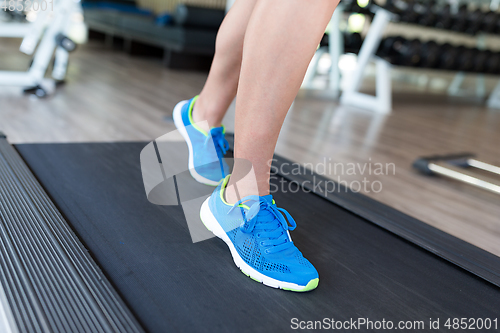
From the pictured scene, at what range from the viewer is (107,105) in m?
1.93

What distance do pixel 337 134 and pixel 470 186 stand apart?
0.67 metres

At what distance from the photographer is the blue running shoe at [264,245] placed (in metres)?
0.65

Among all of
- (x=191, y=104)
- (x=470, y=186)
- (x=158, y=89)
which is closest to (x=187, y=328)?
(x=191, y=104)

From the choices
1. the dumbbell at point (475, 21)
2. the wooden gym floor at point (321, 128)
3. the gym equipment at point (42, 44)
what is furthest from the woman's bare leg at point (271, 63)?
the dumbbell at point (475, 21)

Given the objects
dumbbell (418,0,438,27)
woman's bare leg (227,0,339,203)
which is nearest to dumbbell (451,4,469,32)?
dumbbell (418,0,438,27)

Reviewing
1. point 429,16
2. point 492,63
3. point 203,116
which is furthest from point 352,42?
point 203,116

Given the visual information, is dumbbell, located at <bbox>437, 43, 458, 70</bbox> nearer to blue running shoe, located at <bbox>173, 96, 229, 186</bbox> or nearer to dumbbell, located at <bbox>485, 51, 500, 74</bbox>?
dumbbell, located at <bbox>485, 51, 500, 74</bbox>

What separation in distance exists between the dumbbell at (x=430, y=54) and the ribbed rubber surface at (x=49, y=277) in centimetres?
320

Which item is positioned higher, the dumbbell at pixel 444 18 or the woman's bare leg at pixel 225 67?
the dumbbell at pixel 444 18

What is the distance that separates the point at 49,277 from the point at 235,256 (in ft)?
0.91

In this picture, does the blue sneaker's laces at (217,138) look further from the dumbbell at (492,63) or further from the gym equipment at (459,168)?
the dumbbell at (492,63)

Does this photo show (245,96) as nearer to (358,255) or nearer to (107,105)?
(358,255)

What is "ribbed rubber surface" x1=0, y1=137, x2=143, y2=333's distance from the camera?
50 cm

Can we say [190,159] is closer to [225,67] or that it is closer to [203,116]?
[203,116]
